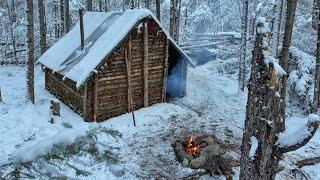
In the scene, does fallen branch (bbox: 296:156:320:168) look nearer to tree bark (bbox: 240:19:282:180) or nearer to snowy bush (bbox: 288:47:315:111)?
snowy bush (bbox: 288:47:315:111)

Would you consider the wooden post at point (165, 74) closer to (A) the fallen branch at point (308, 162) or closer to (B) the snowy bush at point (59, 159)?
(A) the fallen branch at point (308, 162)

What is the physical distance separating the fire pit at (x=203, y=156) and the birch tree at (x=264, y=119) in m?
5.64

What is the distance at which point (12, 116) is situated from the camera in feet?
50.8

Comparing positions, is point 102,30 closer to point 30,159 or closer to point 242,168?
point 242,168

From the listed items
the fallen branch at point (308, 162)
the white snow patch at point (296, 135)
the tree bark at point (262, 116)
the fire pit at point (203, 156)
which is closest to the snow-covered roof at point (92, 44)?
the fire pit at point (203, 156)

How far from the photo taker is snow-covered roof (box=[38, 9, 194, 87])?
15547mm

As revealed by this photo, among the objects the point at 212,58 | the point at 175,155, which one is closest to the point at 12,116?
the point at 175,155

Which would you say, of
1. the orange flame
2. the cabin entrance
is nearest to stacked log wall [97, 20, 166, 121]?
the cabin entrance

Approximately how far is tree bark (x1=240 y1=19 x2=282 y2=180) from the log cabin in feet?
33.7

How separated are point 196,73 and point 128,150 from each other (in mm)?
15432

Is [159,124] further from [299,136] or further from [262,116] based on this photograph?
[299,136]

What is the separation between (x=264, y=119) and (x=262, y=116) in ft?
0.19

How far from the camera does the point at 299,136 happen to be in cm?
514

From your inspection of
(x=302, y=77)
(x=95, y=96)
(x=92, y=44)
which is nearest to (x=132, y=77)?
(x=95, y=96)
